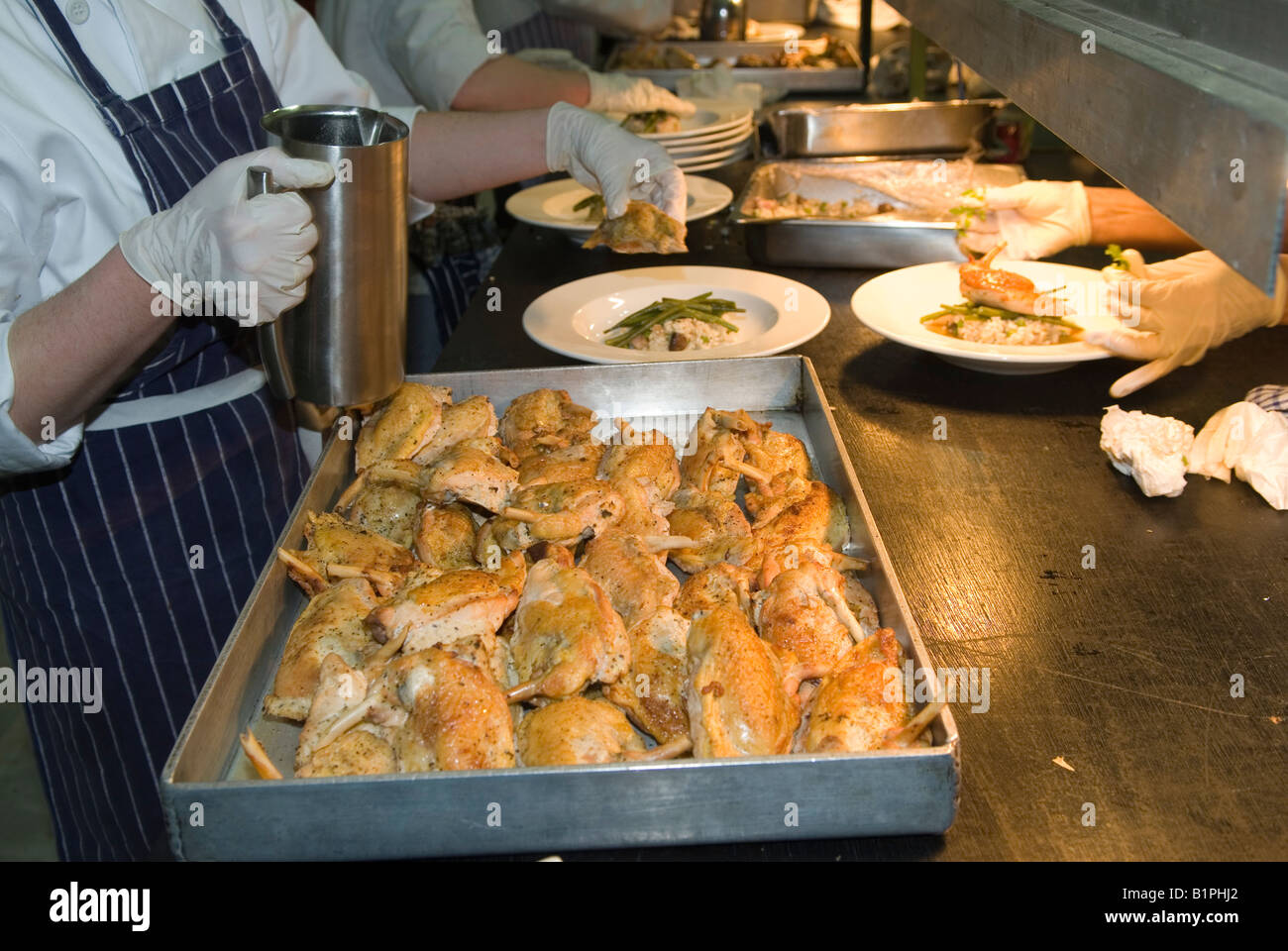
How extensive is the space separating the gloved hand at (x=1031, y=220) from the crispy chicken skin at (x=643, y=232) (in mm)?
789

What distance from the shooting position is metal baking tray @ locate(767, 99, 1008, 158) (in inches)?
143

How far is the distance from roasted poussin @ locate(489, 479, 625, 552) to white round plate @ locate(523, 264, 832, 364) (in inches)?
24.0

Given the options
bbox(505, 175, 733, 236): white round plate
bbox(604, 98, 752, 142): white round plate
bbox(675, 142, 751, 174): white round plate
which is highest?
bbox(604, 98, 752, 142): white round plate

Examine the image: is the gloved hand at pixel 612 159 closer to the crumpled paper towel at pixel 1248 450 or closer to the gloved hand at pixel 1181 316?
the gloved hand at pixel 1181 316

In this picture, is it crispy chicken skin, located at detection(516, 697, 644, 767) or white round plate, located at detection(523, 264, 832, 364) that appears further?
white round plate, located at detection(523, 264, 832, 364)

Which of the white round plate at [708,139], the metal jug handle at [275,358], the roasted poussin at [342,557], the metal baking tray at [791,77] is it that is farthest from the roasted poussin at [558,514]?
the metal baking tray at [791,77]

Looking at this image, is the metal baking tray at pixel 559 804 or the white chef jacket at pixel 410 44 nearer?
the metal baking tray at pixel 559 804

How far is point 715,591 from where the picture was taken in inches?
54.9

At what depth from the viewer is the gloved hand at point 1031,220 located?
263 centimetres

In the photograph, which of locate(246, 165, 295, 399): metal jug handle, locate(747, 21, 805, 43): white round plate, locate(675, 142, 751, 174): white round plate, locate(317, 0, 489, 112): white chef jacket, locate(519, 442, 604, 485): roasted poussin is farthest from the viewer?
locate(747, 21, 805, 43): white round plate

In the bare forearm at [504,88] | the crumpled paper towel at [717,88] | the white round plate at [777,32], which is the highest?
the white round plate at [777,32]

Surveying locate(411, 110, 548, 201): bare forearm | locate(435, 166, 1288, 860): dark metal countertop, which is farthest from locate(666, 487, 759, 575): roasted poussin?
locate(411, 110, 548, 201): bare forearm

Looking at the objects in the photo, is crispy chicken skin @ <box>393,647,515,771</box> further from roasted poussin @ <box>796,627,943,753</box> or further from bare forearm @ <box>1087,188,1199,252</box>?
bare forearm @ <box>1087,188,1199,252</box>

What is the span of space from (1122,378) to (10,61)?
1972mm
